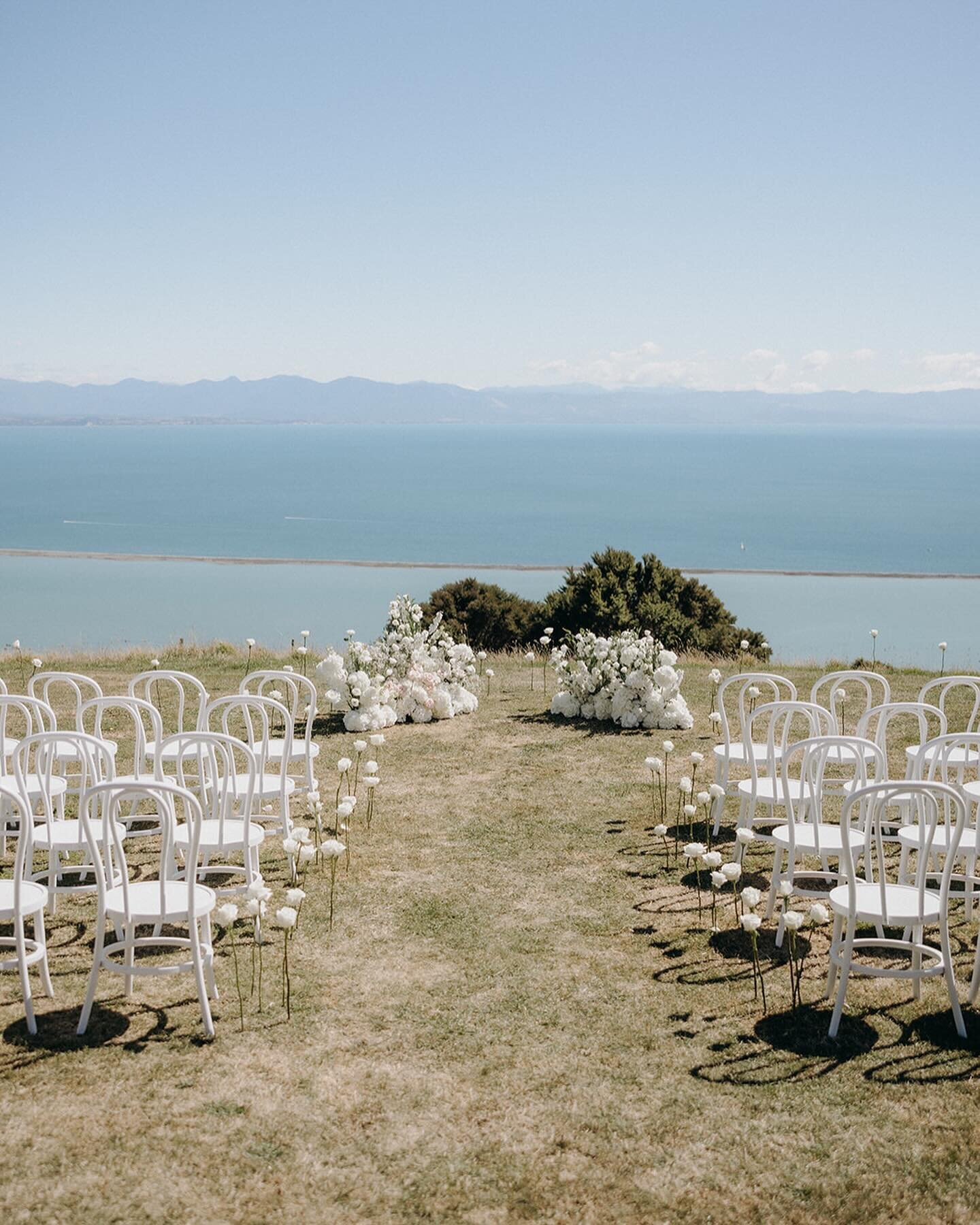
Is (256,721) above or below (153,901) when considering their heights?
below

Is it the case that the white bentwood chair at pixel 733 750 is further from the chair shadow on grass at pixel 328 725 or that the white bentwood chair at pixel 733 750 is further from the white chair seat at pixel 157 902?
the chair shadow on grass at pixel 328 725

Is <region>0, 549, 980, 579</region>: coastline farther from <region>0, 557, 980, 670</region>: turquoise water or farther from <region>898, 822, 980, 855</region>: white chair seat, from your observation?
<region>898, 822, 980, 855</region>: white chair seat

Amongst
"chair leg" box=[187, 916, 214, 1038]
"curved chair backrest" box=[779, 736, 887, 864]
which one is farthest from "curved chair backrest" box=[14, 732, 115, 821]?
"curved chair backrest" box=[779, 736, 887, 864]

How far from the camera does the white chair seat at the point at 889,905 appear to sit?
5.27m

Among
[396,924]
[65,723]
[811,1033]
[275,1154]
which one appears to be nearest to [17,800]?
[275,1154]

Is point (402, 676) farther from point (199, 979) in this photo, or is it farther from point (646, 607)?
point (646, 607)

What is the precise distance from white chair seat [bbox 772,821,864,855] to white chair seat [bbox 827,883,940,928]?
0.56 m

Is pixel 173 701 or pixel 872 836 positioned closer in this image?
pixel 872 836

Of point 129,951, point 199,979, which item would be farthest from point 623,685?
point 199,979

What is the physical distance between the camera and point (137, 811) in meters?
9.31

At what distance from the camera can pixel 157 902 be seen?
17.3 feet

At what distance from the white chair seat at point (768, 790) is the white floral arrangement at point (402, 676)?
5.36 metres

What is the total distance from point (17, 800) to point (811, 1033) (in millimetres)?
3897

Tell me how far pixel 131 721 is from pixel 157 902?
23.8 feet
